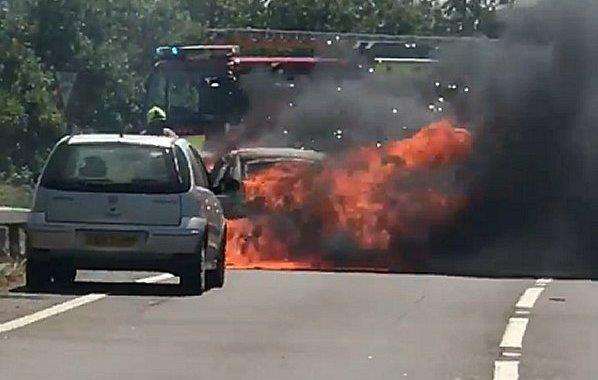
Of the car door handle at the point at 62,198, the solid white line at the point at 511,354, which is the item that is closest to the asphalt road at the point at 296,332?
the solid white line at the point at 511,354

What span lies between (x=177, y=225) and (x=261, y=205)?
9.05 m

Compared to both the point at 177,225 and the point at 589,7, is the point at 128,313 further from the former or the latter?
the point at 589,7

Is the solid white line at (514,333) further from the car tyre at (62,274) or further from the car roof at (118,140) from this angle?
the car tyre at (62,274)

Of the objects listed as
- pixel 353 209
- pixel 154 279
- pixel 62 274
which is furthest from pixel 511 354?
pixel 353 209

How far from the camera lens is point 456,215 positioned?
29078 millimetres

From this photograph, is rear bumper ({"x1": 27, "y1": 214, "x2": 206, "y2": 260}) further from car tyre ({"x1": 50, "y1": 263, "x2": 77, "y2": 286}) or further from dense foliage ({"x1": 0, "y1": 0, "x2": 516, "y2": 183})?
dense foliage ({"x1": 0, "y1": 0, "x2": 516, "y2": 183})

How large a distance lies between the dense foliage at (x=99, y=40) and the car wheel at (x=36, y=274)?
39.6 m

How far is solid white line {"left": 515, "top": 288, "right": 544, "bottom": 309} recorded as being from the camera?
2045cm

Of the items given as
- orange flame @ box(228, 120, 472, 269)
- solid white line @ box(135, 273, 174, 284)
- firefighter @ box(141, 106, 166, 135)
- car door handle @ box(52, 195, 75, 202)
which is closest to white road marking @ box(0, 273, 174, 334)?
car door handle @ box(52, 195, 75, 202)

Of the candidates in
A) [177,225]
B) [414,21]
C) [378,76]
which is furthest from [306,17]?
[177,225]

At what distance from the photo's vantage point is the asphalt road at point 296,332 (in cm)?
1403

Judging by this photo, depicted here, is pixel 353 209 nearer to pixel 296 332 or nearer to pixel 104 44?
pixel 296 332

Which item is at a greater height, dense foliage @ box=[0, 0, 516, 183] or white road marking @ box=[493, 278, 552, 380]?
white road marking @ box=[493, 278, 552, 380]

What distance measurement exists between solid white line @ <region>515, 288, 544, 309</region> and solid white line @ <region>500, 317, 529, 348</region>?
182 centimetres
